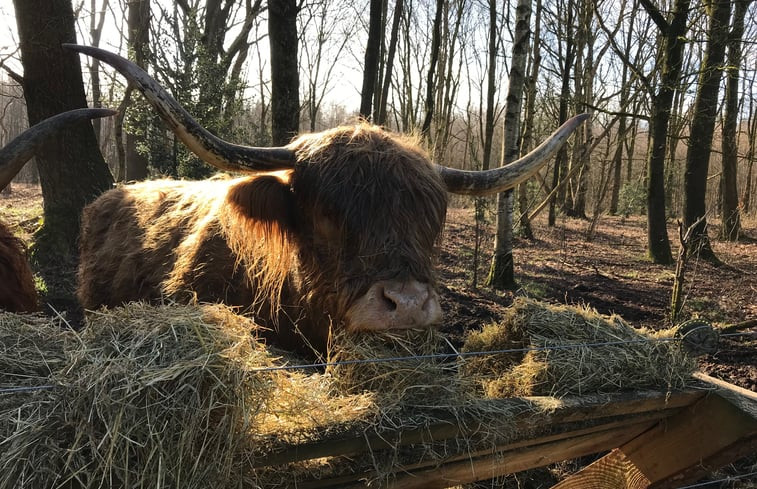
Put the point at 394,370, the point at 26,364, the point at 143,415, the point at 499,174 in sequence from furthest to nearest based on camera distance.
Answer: the point at 499,174, the point at 394,370, the point at 26,364, the point at 143,415

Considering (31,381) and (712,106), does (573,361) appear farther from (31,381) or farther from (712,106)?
(712,106)

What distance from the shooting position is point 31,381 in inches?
55.2

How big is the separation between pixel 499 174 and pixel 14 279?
383cm

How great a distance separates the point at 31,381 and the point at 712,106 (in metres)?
12.1

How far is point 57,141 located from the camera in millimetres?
6754

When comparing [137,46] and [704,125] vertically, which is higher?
[137,46]

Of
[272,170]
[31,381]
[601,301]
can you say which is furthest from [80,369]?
[601,301]

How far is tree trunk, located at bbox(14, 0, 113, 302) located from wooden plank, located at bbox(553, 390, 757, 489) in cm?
661

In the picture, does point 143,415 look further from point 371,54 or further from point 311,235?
point 371,54

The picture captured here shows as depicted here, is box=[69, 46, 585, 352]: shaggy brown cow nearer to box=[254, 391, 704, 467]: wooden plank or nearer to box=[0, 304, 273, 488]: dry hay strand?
box=[254, 391, 704, 467]: wooden plank

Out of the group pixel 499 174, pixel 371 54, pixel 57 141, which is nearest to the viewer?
pixel 499 174

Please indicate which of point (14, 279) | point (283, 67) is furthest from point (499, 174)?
point (14, 279)

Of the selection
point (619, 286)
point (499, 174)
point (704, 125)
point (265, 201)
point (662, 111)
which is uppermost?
point (662, 111)

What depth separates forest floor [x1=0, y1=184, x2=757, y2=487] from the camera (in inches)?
198
